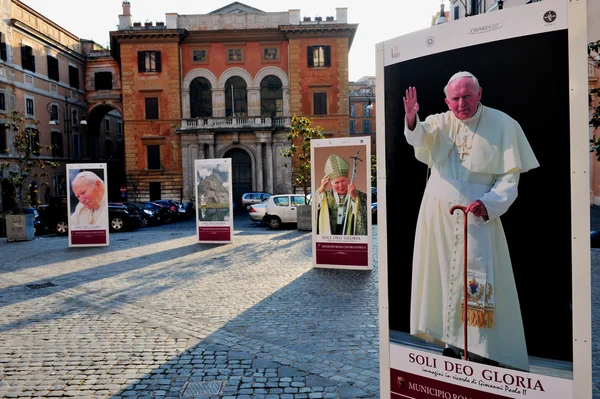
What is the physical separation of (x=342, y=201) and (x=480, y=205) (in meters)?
7.99

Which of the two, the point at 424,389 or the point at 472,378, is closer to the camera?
the point at 472,378

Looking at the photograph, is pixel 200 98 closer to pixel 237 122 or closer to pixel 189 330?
pixel 237 122

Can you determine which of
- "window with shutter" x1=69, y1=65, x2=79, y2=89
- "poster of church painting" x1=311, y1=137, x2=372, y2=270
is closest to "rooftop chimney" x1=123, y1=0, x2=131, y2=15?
"window with shutter" x1=69, y1=65, x2=79, y2=89

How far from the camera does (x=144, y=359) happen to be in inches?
219

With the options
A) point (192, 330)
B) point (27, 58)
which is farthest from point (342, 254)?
point (27, 58)

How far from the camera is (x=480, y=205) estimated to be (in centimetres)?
286

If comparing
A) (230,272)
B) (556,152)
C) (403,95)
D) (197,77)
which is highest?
(197,77)

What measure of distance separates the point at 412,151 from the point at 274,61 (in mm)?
39509

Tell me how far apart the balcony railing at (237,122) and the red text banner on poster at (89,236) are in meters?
24.7

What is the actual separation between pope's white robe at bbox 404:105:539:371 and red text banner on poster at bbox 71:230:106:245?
48.5ft

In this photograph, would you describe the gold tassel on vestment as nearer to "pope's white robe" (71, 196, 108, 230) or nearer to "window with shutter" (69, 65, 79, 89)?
"pope's white robe" (71, 196, 108, 230)

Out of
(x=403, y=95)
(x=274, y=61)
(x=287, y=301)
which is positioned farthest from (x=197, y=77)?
(x=403, y=95)

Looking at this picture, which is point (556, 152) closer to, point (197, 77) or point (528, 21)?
point (528, 21)

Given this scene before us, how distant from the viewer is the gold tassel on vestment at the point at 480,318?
9.45 feet
